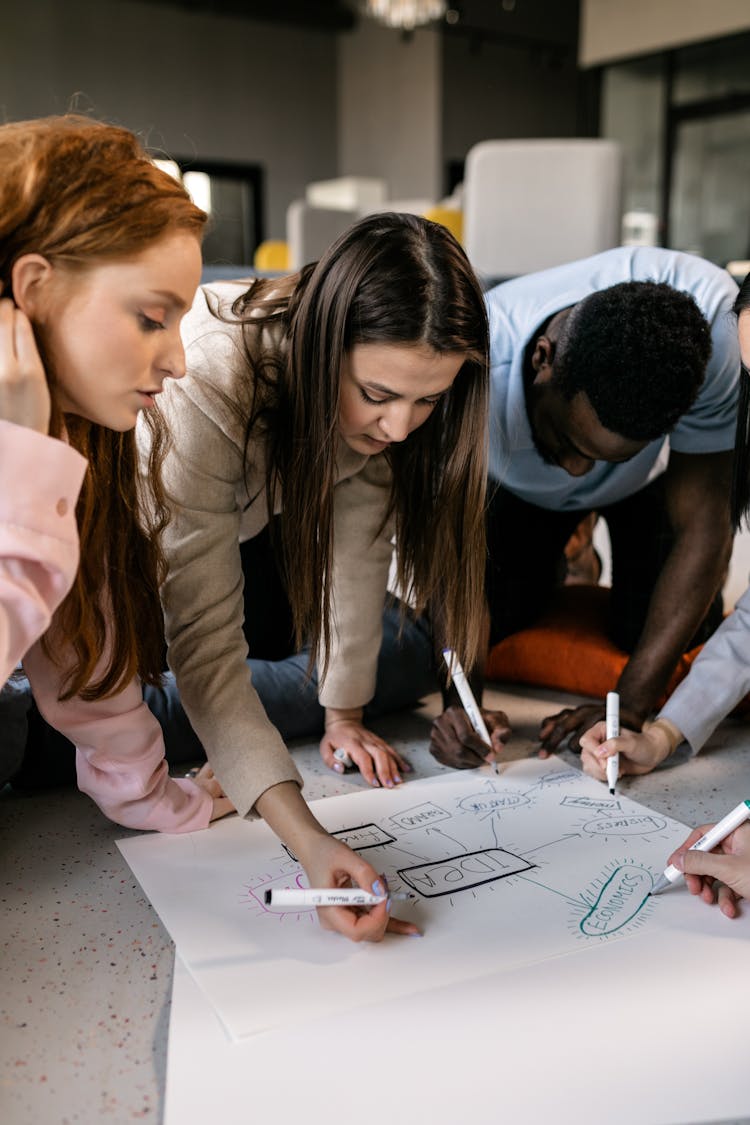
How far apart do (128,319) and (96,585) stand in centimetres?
26

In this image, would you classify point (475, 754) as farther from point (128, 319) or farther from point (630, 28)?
point (630, 28)

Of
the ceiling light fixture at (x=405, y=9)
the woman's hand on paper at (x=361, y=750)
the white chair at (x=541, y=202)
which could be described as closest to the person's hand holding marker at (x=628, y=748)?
the woman's hand on paper at (x=361, y=750)

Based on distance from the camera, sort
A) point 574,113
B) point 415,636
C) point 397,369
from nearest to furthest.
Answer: point 397,369 < point 415,636 < point 574,113

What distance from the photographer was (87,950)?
0.83m

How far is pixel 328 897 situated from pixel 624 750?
0.50 meters

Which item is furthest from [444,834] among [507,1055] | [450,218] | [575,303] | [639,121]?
[639,121]

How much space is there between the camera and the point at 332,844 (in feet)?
2.70

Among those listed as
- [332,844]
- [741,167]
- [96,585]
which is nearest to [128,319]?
[96,585]

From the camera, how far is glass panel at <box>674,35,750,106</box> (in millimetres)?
6672

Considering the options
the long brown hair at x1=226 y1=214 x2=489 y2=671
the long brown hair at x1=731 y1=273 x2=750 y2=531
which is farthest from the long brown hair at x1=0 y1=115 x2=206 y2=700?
the long brown hair at x1=731 y1=273 x2=750 y2=531

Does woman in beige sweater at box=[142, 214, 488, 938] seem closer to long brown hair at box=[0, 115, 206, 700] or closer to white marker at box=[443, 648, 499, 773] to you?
long brown hair at box=[0, 115, 206, 700]

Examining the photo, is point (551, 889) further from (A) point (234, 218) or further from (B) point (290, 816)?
(A) point (234, 218)

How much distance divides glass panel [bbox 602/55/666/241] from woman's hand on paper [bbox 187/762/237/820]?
685 centimetres

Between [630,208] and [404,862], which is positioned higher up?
[630,208]
